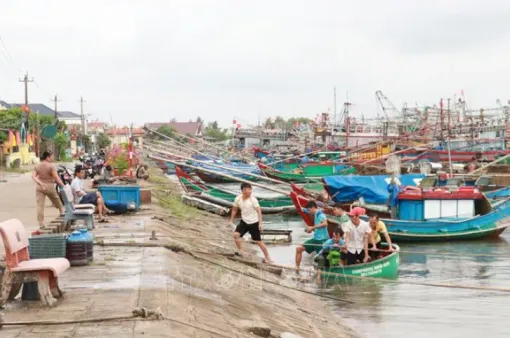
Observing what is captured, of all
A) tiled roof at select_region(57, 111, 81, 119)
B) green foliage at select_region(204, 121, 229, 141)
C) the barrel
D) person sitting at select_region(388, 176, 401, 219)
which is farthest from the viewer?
green foliage at select_region(204, 121, 229, 141)

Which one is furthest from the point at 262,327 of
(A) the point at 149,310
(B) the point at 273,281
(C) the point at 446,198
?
(C) the point at 446,198

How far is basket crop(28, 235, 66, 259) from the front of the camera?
1070 centimetres

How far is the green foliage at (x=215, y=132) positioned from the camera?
153525mm

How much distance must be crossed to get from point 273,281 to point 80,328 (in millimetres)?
7855

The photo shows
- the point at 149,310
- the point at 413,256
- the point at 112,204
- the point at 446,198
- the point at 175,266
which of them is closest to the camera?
the point at 149,310

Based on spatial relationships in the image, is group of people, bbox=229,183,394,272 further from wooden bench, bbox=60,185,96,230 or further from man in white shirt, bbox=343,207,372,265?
wooden bench, bbox=60,185,96,230

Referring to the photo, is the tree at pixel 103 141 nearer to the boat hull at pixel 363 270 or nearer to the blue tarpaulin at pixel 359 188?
the blue tarpaulin at pixel 359 188

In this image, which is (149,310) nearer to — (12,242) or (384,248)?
(12,242)

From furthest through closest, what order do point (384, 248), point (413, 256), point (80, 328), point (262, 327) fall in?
point (413, 256) < point (384, 248) < point (262, 327) < point (80, 328)

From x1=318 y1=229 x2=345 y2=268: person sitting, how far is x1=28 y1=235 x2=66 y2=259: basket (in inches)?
293

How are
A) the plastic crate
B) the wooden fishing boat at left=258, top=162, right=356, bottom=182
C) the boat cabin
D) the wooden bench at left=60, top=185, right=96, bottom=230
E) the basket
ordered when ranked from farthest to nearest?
1. the wooden fishing boat at left=258, top=162, right=356, bottom=182
2. the boat cabin
3. the plastic crate
4. the wooden bench at left=60, top=185, right=96, bottom=230
5. the basket

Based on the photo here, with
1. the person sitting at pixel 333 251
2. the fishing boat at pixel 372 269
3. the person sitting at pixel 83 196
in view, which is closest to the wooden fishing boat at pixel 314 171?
the person sitting at pixel 83 196

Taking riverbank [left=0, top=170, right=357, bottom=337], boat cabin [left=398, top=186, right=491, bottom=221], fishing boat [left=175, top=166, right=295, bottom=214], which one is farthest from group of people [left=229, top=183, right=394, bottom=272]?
fishing boat [left=175, top=166, right=295, bottom=214]

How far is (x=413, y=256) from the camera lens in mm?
23516
